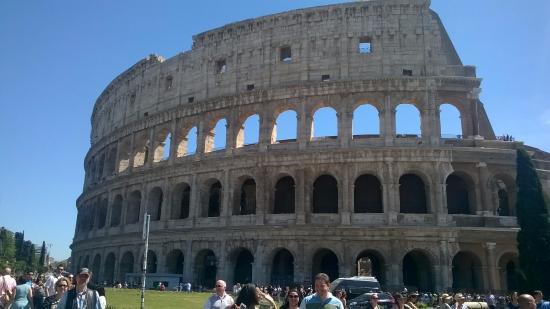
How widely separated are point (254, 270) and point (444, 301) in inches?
710

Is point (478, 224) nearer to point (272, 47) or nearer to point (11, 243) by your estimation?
point (272, 47)

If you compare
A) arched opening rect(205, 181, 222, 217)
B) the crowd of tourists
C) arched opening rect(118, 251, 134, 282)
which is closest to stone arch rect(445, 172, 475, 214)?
arched opening rect(205, 181, 222, 217)

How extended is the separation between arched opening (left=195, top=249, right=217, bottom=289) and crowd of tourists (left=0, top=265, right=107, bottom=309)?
17.2 m

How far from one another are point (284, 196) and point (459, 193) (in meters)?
10.5

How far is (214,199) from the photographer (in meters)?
32.5

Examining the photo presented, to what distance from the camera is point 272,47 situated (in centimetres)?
3062

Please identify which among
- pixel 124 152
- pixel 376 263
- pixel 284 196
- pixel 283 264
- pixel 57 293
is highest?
pixel 124 152

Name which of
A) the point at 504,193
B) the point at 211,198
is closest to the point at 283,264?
the point at 211,198

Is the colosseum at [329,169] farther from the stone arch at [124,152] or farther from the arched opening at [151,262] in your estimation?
the stone arch at [124,152]

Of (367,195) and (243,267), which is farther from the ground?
(367,195)

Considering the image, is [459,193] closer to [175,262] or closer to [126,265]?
[175,262]

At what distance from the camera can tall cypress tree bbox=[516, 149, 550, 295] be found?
21.4m

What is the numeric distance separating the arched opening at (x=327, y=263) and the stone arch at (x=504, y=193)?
9.76m

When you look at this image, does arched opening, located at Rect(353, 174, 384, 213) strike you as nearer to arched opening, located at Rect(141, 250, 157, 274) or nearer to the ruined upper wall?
→ the ruined upper wall
